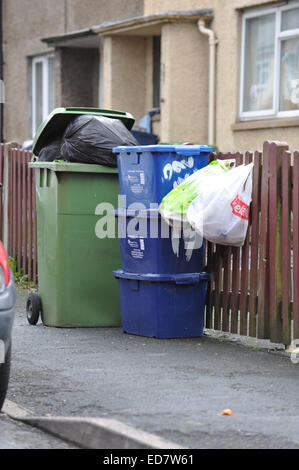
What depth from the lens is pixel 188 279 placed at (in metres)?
7.49

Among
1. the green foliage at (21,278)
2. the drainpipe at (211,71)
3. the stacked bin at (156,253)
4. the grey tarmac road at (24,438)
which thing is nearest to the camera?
the grey tarmac road at (24,438)

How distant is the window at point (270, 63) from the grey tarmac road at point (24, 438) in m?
9.53

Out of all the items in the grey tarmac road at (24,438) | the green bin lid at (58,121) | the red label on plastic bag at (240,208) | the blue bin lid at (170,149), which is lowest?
the grey tarmac road at (24,438)

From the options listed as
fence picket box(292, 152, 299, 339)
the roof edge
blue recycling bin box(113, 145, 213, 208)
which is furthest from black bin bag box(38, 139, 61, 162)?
the roof edge

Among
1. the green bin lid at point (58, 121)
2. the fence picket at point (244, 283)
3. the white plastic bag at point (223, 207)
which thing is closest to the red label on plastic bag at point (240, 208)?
the white plastic bag at point (223, 207)

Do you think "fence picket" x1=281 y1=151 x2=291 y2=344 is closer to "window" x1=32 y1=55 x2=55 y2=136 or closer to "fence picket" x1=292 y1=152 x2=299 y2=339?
"fence picket" x1=292 y1=152 x2=299 y2=339

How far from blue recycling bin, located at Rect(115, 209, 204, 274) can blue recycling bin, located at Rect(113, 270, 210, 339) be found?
0.07 meters

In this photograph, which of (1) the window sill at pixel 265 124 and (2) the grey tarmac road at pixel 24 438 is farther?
(1) the window sill at pixel 265 124

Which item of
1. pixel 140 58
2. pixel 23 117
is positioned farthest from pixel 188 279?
pixel 23 117

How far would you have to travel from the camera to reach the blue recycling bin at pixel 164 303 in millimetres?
7473

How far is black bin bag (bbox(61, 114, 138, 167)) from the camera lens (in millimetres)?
8008

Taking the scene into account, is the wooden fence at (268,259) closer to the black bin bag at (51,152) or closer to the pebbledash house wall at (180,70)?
the black bin bag at (51,152)

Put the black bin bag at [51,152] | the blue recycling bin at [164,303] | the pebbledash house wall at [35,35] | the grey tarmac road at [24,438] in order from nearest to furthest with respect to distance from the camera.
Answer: the grey tarmac road at [24,438] < the blue recycling bin at [164,303] < the black bin bag at [51,152] < the pebbledash house wall at [35,35]

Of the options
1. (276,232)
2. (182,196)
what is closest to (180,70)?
(182,196)
